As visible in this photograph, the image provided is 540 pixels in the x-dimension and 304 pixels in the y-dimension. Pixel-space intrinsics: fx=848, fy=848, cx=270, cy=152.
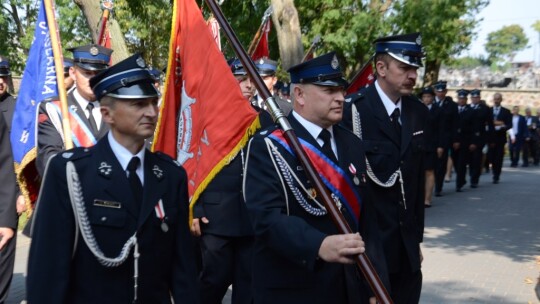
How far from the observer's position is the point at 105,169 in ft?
12.0

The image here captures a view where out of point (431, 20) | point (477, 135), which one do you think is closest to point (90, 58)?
point (477, 135)

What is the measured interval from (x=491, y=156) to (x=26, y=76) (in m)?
15.0

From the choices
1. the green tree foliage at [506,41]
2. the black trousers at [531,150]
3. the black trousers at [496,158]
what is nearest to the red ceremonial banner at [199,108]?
the black trousers at [496,158]

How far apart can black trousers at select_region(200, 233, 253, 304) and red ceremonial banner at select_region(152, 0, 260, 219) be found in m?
0.38

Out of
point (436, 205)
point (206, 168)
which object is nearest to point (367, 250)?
point (206, 168)

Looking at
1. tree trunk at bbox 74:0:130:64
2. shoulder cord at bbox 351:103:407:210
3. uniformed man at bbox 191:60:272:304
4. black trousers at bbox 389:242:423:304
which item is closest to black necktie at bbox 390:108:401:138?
shoulder cord at bbox 351:103:407:210

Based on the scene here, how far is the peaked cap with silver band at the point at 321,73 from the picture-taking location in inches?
171

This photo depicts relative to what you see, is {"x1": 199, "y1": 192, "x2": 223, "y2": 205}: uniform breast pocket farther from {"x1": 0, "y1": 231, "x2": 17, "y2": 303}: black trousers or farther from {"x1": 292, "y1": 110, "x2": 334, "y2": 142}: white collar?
{"x1": 292, "y1": 110, "x2": 334, "y2": 142}: white collar

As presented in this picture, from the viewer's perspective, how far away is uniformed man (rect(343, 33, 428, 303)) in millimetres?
5281

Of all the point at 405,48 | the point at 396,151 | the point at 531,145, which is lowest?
the point at 531,145

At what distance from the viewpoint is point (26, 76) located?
7250 millimetres

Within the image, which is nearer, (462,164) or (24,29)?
(462,164)

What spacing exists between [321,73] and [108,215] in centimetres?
137

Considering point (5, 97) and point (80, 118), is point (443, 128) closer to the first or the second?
point (5, 97)
